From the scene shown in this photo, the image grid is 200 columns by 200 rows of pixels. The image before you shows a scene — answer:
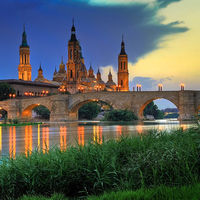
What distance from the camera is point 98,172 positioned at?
628 centimetres

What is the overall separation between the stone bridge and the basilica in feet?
103

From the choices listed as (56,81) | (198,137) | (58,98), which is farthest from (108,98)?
(56,81)

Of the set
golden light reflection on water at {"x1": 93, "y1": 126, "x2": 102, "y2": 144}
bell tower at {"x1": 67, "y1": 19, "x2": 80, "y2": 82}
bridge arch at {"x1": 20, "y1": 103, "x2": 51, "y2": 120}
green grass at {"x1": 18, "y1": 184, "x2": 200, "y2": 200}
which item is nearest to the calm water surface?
golden light reflection on water at {"x1": 93, "y1": 126, "x2": 102, "y2": 144}

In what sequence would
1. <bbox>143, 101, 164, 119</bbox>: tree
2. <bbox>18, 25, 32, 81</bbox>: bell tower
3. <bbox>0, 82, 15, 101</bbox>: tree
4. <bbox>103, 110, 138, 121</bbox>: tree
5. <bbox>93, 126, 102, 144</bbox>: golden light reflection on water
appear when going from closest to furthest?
<bbox>93, 126, 102, 144</bbox>: golden light reflection on water < <bbox>103, 110, 138, 121</bbox>: tree < <bbox>0, 82, 15, 101</bbox>: tree < <bbox>143, 101, 164, 119</bbox>: tree < <bbox>18, 25, 32, 81</bbox>: bell tower

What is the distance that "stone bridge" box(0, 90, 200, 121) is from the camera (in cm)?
4722

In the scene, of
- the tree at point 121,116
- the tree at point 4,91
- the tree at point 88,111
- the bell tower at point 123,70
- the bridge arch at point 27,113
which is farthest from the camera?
the bell tower at point 123,70

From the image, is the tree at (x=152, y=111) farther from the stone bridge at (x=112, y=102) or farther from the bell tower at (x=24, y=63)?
the bell tower at (x=24, y=63)

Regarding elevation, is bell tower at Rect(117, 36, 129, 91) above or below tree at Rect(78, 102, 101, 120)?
above

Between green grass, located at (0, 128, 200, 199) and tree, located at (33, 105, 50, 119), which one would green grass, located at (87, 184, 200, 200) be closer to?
green grass, located at (0, 128, 200, 199)

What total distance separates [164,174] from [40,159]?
2.48 meters

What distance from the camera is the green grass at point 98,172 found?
6102mm

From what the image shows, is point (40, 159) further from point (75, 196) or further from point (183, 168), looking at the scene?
point (183, 168)

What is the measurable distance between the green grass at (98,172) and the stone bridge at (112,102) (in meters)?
38.6

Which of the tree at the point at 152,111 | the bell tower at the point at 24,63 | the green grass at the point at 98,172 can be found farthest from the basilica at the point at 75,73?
the green grass at the point at 98,172
